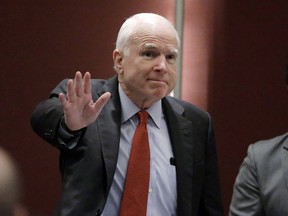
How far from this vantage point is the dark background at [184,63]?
2.22 m

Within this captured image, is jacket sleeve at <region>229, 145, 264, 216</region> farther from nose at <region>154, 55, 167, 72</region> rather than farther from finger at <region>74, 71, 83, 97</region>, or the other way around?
finger at <region>74, 71, 83, 97</region>

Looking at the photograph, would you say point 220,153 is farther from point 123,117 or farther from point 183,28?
point 123,117

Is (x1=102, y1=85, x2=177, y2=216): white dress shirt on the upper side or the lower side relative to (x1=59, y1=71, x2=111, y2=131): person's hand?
lower

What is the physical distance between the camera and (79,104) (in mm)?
1392

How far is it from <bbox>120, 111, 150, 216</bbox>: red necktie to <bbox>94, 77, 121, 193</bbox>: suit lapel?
0.20ft

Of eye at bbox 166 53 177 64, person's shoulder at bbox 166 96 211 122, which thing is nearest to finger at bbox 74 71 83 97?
eye at bbox 166 53 177 64

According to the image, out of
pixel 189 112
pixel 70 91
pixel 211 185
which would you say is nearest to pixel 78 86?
pixel 70 91

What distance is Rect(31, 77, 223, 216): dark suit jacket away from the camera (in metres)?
1.51

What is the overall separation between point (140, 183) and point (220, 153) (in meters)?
0.98

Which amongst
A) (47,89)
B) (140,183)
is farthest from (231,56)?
(140,183)

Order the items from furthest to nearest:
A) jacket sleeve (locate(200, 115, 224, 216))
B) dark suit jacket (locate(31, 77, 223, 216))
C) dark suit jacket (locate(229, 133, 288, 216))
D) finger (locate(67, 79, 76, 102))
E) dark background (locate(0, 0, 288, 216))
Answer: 1. dark background (locate(0, 0, 288, 216))
2. jacket sleeve (locate(200, 115, 224, 216))
3. dark suit jacket (locate(229, 133, 288, 216))
4. dark suit jacket (locate(31, 77, 223, 216))
5. finger (locate(67, 79, 76, 102))

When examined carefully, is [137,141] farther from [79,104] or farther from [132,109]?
[79,104]

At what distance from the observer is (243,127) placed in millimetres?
2453

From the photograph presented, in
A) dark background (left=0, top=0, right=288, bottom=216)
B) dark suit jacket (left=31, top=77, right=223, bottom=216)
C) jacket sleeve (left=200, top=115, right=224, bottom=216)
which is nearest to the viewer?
dark suit jacket (left=31, top=77, right=223, bottom=216)
